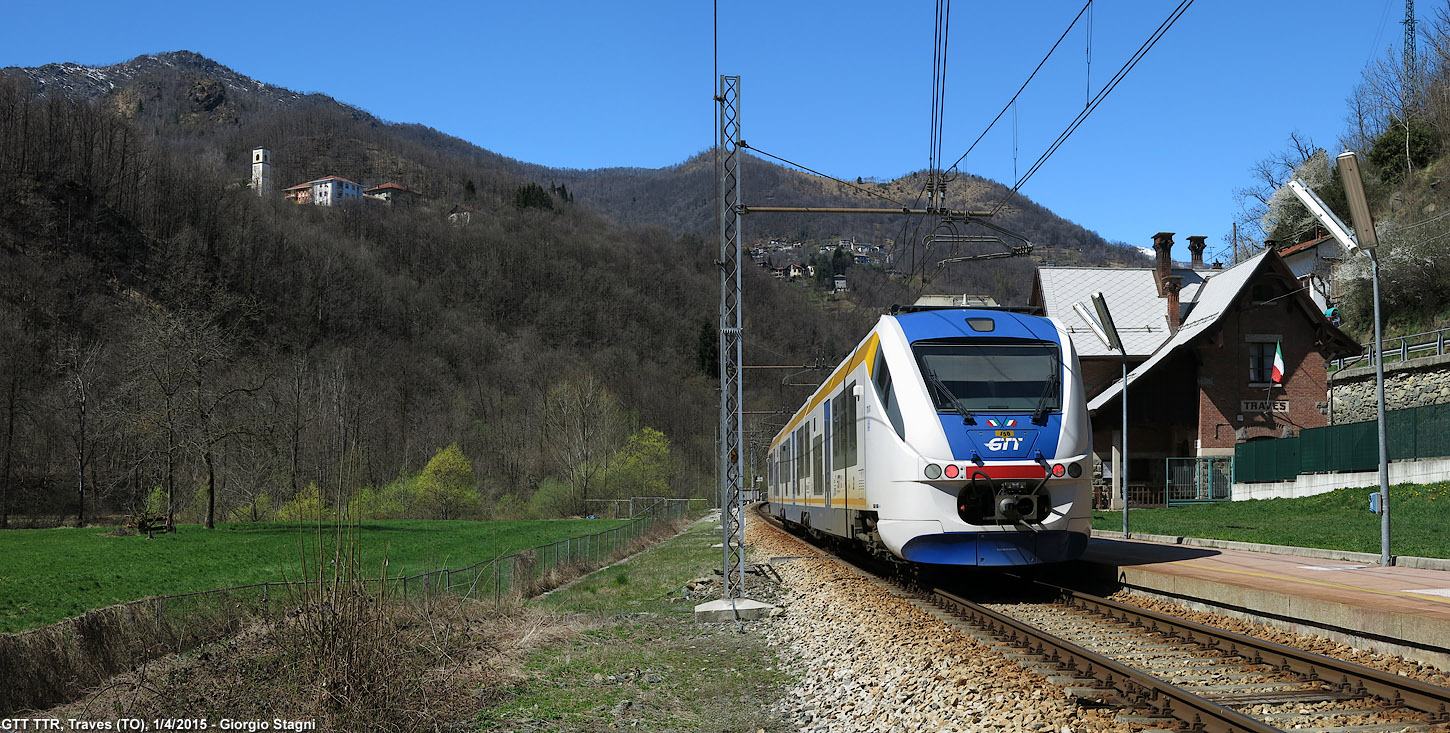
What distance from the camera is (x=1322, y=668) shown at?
7922mm

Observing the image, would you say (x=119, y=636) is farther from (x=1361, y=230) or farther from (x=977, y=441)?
(x=1361, y=230)

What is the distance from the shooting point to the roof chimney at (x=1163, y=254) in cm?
4856

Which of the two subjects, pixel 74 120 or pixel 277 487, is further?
pixel 74 120

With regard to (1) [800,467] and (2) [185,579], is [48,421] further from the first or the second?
(1) [800,467]

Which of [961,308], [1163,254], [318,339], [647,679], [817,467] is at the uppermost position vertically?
[318,339]

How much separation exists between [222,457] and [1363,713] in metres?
56.8

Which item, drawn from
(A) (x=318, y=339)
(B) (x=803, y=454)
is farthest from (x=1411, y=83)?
(A) (x=318, y=339)

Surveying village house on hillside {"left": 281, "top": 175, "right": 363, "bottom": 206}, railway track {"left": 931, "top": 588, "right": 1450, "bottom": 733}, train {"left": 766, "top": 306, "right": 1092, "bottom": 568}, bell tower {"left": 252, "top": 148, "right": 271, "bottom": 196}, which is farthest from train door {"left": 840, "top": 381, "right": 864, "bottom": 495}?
bell tower {"left": 252, "top": 148, "right": 271, "bottom": 196}

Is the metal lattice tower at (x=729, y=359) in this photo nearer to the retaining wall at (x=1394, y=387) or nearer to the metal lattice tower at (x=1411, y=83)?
the retaining wall at (x=1394, y=387)

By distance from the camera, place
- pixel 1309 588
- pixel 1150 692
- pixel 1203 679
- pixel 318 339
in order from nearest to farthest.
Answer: pixel 1150 692
pixel 1203 679
pixel 1309 588
pixel 318 339

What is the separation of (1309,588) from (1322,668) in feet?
13.1

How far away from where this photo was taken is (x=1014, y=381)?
13.7m

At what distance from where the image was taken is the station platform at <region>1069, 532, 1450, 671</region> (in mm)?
8823

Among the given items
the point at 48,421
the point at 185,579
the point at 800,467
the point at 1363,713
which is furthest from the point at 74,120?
the point at 1363,713
